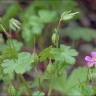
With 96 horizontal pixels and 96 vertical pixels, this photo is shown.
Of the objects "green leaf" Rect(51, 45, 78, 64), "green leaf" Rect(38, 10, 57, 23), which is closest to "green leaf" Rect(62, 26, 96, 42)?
"green leaf" Rect(38, 10, 57, 23)

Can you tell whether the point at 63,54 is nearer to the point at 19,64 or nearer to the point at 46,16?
the point at 19,64

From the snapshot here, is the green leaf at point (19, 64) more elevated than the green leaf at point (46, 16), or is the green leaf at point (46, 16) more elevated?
the green leaf at point (19, 64)

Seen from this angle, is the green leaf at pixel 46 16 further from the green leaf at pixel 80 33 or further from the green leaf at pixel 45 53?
the green leaf at pixel 45 53

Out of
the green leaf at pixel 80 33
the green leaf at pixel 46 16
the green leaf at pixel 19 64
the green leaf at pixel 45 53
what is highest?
the green leaf at pixel 45 53

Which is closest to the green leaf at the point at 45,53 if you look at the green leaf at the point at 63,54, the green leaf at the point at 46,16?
the green leaf at the point at 63,54

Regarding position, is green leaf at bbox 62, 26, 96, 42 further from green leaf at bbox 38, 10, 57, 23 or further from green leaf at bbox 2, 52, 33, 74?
green leaf at bbox 2, 52, 33, 74

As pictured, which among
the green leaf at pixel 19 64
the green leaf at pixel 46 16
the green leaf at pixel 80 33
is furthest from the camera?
the green leaf at pixel 80 33

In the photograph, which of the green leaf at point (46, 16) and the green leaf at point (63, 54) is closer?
the green leaf at point (63, 54)

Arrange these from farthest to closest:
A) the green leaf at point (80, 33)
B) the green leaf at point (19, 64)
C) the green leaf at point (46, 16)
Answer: the green leaf at point (80, 33)
the green leaf at point (46, 16)
the green leaf at point (19, 64)

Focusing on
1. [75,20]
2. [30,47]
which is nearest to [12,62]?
[30,47]

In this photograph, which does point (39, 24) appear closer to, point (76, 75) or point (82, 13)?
point (76, 75)

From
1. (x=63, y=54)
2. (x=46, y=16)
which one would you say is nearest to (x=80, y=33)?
(x=46, y=16)
